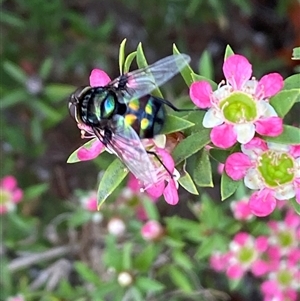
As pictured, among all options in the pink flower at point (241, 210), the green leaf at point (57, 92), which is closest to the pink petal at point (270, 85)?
the pink flower at point (241, 210)

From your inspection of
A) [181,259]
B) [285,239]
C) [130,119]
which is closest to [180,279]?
[181,259]

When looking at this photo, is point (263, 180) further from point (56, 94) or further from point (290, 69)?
point (290, 69)

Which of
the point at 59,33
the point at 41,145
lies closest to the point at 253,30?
the point at 59,33

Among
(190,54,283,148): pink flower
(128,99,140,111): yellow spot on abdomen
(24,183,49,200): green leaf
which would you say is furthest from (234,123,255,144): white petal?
(24,183,49,200): green leaf

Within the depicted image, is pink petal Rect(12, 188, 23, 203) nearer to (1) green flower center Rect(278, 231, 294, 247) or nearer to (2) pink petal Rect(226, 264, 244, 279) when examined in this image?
(2) pink petal Rect(226, 264, 244, 279)

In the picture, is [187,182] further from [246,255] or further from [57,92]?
[57,92]

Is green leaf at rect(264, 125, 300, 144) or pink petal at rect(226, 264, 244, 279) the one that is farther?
pink petal at rect(226, 264, 244, 279)
